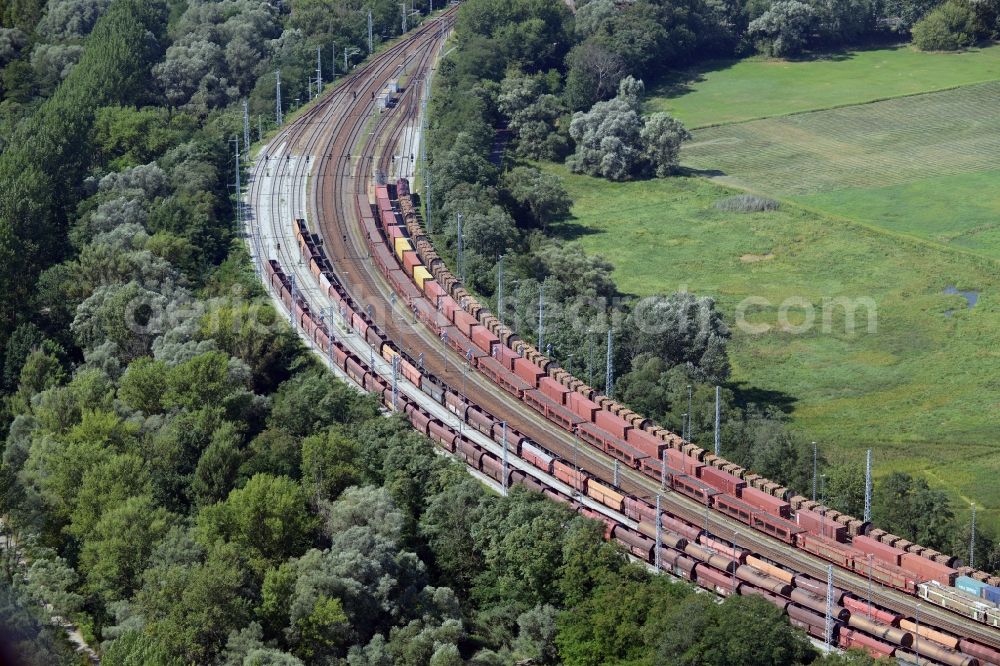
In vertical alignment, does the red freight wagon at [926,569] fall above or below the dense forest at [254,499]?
below

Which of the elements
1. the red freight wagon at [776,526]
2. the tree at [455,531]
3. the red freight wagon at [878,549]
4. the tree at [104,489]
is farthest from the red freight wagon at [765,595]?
the tree at [104,489]

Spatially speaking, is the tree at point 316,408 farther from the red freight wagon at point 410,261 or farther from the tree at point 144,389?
the red freight wagon at point 410,261

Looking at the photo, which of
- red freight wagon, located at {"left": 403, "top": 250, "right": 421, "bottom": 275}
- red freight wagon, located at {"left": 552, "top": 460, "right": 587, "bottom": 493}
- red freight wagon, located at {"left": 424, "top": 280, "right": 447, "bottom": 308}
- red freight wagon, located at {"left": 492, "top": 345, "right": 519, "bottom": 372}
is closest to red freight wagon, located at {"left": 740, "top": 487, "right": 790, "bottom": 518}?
red freight wagon, located at {"left": 552, "top": 460, "right": 587, "bottom": 493}

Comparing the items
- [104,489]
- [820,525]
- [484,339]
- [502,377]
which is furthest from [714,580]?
[484,339]

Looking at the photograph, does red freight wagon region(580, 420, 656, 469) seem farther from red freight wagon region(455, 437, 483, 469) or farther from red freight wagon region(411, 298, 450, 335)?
red freight wagon region(411, 298, 450, 335)

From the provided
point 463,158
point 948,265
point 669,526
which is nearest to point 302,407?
point 669,526
